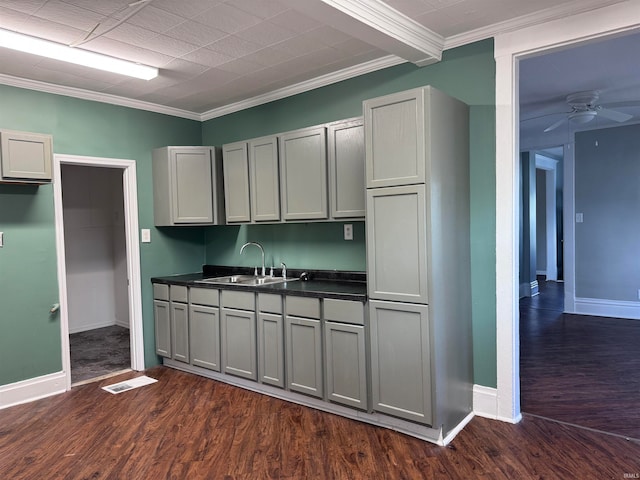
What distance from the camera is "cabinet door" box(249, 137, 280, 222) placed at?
378cm

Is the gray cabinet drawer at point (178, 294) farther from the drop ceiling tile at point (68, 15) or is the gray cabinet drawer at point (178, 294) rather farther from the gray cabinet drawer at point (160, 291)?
the drop ceiling tile at point (68, 15)

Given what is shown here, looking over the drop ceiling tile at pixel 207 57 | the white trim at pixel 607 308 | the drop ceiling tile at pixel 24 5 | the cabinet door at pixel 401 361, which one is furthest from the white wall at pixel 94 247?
the white trim at pixel 607 308

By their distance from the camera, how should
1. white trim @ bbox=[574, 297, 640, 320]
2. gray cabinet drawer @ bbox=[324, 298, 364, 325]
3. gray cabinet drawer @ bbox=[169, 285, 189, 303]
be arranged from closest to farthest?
gray cabinet drawer @ bbox=[324, 298, 364, 325] → gray cabinet drawer @ bbox=[169, 285, 189, 303] → white trim @ bbox=[574, 297, 640, 320]

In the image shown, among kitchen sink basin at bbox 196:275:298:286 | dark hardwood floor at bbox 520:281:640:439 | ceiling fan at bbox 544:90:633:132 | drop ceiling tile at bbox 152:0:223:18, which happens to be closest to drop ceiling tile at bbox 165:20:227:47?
drop ceiling tile at bbox 152:0:223:18

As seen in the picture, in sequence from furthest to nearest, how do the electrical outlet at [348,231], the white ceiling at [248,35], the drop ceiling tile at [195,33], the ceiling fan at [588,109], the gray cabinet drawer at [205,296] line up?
the ceiling fan at [588,109] → the gray cabinet drawer at [205,296] → the electrical outlet at [348,231] → the drop ceiling tile at [195,33] → the white ceiling at [248,35]

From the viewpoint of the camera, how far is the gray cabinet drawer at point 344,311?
2.94 m

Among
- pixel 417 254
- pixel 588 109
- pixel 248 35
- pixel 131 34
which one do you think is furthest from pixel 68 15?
pixel 588 109

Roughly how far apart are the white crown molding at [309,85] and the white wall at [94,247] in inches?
88.3

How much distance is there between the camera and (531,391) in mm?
3482

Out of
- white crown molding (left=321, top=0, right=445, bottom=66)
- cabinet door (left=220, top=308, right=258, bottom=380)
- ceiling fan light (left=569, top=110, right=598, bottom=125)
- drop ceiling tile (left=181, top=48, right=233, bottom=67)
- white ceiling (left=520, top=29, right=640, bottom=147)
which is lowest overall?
cabinet door (left=220, top=308, right=258, bottom=380)

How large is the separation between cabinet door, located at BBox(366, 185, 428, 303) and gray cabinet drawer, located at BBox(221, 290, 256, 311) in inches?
44.0

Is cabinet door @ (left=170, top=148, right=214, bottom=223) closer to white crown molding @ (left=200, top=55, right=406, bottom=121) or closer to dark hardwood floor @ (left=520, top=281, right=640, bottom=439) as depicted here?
white crown molding @ (left=200, top=55, right=406, bottom=121)

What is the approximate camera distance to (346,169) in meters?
3.34

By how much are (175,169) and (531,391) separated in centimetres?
357
